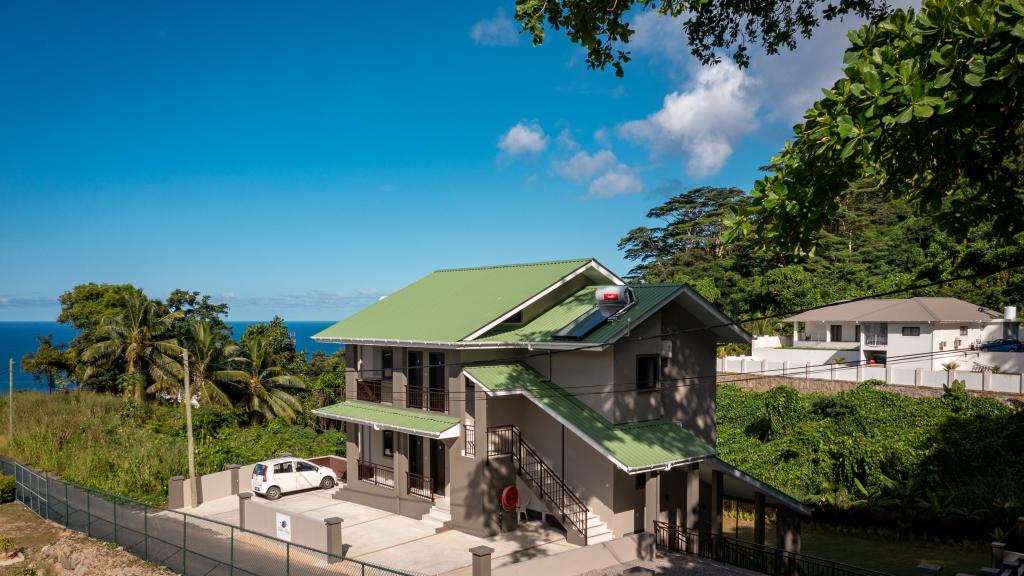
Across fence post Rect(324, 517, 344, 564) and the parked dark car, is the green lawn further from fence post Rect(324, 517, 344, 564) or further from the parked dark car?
the parked dark car

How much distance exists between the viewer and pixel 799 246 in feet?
28.9

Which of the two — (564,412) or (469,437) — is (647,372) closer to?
(564,412)

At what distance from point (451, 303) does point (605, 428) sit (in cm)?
786

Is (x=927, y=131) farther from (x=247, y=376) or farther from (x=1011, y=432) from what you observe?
(x=247, y=376)

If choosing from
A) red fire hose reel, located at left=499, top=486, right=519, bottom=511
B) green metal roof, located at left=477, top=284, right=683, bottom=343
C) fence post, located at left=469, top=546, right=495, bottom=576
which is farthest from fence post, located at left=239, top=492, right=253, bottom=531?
fence post, located at left=469, top=546, right=495, bottom=576

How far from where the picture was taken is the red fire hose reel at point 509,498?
18.9 metres

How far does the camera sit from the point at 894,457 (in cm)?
2830

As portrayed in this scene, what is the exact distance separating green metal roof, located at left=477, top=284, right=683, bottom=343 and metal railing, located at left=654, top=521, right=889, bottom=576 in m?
5.02

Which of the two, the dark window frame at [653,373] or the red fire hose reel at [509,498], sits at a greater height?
the dark window frame at [653,373]

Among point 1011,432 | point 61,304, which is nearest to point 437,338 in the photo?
point 1011,432

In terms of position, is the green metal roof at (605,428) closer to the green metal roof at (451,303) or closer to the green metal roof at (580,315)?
the green metal roof at (580,315)

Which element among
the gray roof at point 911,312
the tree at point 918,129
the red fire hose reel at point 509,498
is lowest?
the red fire hose reel at point 509,498

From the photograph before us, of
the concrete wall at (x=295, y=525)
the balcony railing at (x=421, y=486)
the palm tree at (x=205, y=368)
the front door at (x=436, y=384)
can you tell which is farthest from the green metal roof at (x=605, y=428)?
the palm tree at (x=205, y=368)

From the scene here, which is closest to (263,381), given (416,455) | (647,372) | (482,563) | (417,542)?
(416,455)
